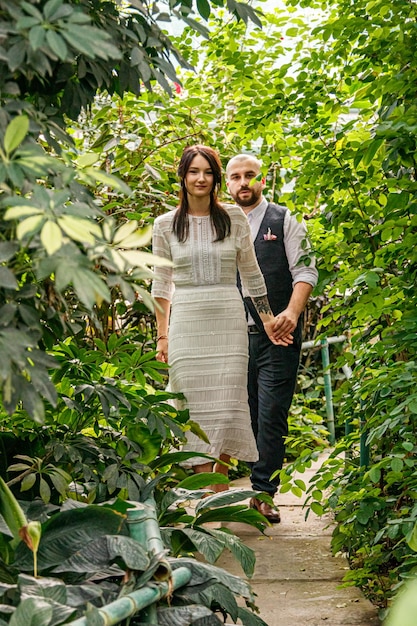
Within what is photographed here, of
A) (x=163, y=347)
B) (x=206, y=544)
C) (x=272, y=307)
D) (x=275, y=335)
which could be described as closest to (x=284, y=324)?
(x=275, y=335)

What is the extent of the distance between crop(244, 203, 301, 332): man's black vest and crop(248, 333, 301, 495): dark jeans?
15cm

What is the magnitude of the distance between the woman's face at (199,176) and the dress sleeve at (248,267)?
0.88 ft

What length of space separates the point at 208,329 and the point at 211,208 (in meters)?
0.63

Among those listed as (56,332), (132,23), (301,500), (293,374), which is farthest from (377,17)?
(301,500)

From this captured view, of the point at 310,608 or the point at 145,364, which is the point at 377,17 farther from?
the point at 310,608

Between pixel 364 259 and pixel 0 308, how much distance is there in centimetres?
241

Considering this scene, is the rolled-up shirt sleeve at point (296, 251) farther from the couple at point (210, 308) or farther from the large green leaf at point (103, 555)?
the large green leaf at point (103, 555)

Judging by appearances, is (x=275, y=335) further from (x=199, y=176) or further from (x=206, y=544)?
(x=206, y=544)

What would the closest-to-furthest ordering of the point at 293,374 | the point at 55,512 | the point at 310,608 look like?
1. the point at 55,512
2. the point at 310,608
3. the point at 293,374

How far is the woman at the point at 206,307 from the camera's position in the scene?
4.94 m

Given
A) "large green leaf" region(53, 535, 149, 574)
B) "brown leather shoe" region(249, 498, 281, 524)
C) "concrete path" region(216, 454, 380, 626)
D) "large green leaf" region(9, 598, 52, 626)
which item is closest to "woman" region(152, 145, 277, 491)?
"brown leather shoe" region(249, 498, 281, 524)

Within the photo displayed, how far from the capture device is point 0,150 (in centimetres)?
136

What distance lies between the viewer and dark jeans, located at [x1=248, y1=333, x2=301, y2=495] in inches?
212

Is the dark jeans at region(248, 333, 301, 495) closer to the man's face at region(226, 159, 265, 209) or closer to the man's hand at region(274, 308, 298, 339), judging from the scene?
the man's hand at region(274, 308, 298, 339)
